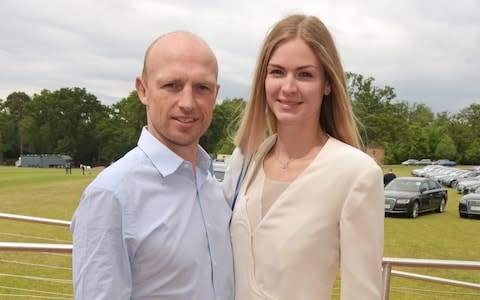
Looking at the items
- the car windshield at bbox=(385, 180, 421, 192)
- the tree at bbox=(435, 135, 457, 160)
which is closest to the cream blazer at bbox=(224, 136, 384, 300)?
the car windshield at bbox=(385, 180, 421, 192)

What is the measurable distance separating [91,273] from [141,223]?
21 centimetres

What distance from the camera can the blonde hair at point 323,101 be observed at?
212 cm

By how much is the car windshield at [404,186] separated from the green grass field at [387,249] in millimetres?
1058

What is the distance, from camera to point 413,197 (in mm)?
16625

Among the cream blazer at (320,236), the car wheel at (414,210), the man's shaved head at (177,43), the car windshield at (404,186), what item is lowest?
the car wheel at (414,210)

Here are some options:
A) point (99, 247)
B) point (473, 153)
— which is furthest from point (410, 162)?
point (99, 247)

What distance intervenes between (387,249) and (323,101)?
9.54 metres

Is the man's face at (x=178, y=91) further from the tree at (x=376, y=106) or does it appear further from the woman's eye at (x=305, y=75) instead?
the tree at (x=376, y=106)

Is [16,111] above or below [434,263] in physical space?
above

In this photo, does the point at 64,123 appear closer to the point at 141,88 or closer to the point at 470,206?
the point at 470,206

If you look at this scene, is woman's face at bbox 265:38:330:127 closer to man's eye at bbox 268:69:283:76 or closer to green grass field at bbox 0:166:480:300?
man's eye at bbox 268:69:283:76

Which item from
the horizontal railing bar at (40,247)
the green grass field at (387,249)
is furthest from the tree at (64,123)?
the horizontal railing bar at (40,247)

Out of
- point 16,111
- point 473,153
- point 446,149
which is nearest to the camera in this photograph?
point 473,153

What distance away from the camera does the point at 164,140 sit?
1889 mm
